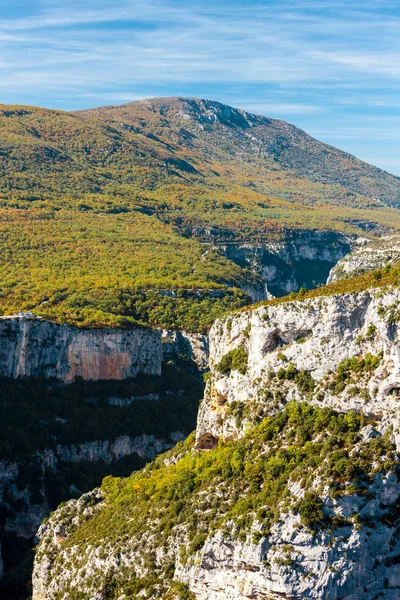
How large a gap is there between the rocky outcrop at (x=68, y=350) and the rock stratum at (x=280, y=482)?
4026 centimetres

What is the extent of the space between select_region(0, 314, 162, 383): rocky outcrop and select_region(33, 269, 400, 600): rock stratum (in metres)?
40.3

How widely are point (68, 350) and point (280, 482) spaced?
193 feet

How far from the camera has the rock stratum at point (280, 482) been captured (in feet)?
159

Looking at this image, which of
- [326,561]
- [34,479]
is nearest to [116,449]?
[34,479]

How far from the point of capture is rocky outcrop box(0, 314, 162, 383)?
10356cm

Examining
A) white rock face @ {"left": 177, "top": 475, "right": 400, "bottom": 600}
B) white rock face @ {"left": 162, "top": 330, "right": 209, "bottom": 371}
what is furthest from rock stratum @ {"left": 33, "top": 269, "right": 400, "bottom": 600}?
white rock face @ {"left": 162, "top": 330, "right": 209, "bottom": 371}

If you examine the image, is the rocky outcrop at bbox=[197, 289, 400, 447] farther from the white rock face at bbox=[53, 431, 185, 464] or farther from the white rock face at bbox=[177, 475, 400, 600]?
the white rock face at bbox=[53, 431, 185, 464]

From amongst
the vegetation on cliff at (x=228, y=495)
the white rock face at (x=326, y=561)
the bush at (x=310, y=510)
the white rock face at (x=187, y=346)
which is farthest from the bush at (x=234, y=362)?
the white rock face at (x=187, y=346)

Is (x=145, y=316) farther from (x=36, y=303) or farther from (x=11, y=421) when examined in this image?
(x=11, y=421)

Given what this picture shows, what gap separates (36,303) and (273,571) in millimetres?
84380

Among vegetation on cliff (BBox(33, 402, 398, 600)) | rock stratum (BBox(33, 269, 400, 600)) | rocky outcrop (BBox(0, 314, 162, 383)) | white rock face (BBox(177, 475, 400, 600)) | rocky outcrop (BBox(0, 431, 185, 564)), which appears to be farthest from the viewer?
rocky outcrop (BBox(0, 314, 162, 383))

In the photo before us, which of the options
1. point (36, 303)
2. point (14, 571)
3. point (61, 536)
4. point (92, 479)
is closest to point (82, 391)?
point (92, 479)

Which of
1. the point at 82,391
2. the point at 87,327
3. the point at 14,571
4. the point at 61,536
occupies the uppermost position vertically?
the point at 87,327

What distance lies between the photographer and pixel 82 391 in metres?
109
